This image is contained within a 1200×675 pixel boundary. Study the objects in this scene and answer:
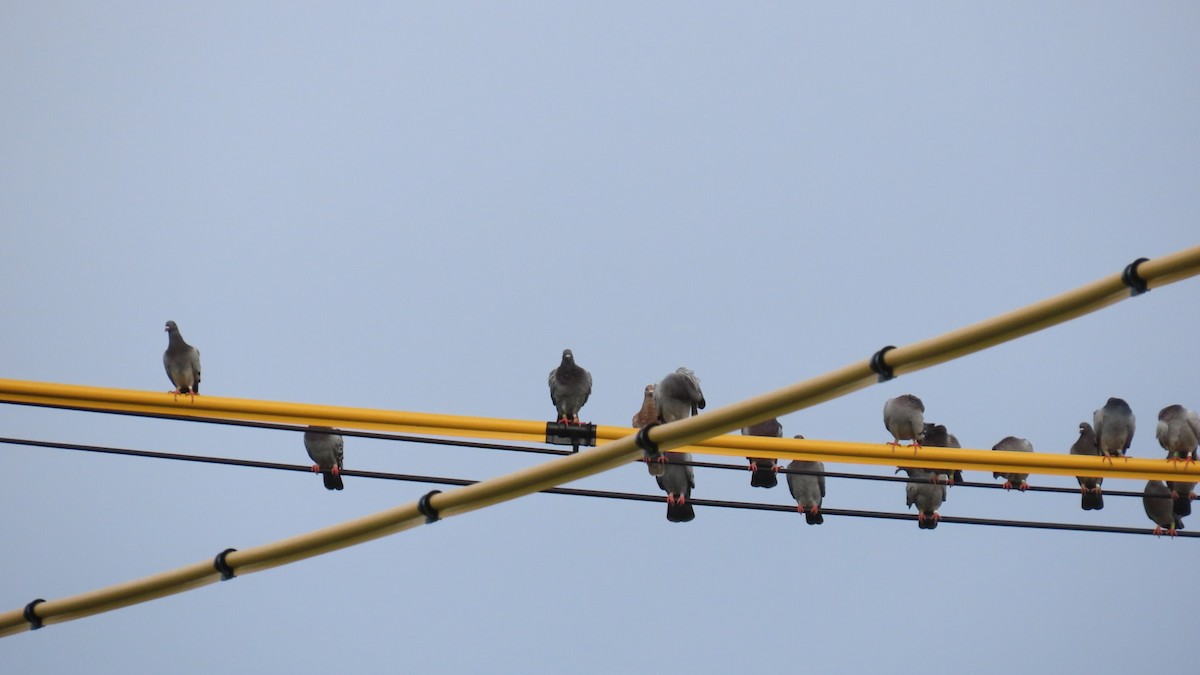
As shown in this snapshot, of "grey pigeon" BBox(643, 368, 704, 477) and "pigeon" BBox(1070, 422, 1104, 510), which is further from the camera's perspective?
"pigeon" BBox(1070, 422, 1104, 510)

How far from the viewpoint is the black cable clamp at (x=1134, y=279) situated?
3959mm

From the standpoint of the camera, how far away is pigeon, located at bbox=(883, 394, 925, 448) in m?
14.1

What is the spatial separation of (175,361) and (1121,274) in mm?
10960

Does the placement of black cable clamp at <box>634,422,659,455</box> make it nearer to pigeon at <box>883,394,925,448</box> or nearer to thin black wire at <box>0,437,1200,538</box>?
thin black wire at <box>0,437,1200,538</box>

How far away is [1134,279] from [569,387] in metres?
10.0

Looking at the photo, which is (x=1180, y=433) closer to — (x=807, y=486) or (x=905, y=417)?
(x=905, y=417)

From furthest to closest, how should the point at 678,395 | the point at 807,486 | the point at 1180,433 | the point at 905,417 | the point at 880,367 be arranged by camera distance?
1. the point at 807,486
2. the point at 905,417
3. the point at 1180,433
4. the point at 678,395
5. the point at 880,367

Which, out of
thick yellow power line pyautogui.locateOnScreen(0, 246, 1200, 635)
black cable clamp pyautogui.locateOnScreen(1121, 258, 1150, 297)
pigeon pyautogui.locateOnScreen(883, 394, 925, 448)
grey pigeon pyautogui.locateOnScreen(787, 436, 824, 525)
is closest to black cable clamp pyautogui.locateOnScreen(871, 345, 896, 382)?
thick yellow power line pyautogui.locateOnScreen(0, 246, 1200, 635)

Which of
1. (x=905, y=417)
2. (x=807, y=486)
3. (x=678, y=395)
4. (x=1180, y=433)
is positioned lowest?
(x=1180, y=433)

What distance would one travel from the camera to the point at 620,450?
4383 millimetres

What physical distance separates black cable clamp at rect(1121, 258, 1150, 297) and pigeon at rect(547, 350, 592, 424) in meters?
9.98

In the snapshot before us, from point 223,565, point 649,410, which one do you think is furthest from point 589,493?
point 649,410

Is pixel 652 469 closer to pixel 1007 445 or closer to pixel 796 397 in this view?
pixel 1007 445

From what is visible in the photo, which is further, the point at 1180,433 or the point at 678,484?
the point at 678,484
